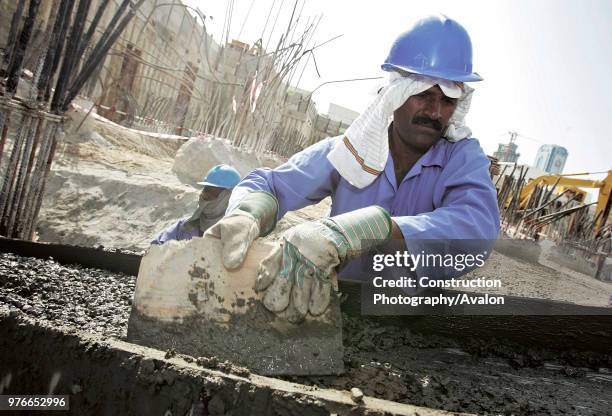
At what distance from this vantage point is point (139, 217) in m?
5.45

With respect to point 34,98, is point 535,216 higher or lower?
higher

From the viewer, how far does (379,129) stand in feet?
5.89

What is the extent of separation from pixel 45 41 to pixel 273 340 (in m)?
3.01

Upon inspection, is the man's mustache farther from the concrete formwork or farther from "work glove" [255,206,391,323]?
the concrete formwork

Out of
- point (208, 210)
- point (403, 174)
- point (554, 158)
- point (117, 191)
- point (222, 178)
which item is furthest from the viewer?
point (554, 158)

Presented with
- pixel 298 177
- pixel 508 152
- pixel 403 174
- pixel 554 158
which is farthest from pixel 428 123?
pixel 554 158

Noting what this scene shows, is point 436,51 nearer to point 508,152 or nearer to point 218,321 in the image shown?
point 218,321

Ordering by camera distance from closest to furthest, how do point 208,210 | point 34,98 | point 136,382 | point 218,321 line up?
point 136,382
point 218,321
point 34,98
point 208,210

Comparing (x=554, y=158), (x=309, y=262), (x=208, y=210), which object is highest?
(x=554, y=158)

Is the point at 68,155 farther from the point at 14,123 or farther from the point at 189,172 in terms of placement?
the point at 189,172

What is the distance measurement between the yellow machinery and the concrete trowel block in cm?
1386

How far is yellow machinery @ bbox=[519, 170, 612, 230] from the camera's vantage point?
11844 millimetres

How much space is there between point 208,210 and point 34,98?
1712mm

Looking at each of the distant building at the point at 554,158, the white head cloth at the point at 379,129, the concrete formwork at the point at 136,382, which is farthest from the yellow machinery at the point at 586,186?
the distant building at the point at 554,158
